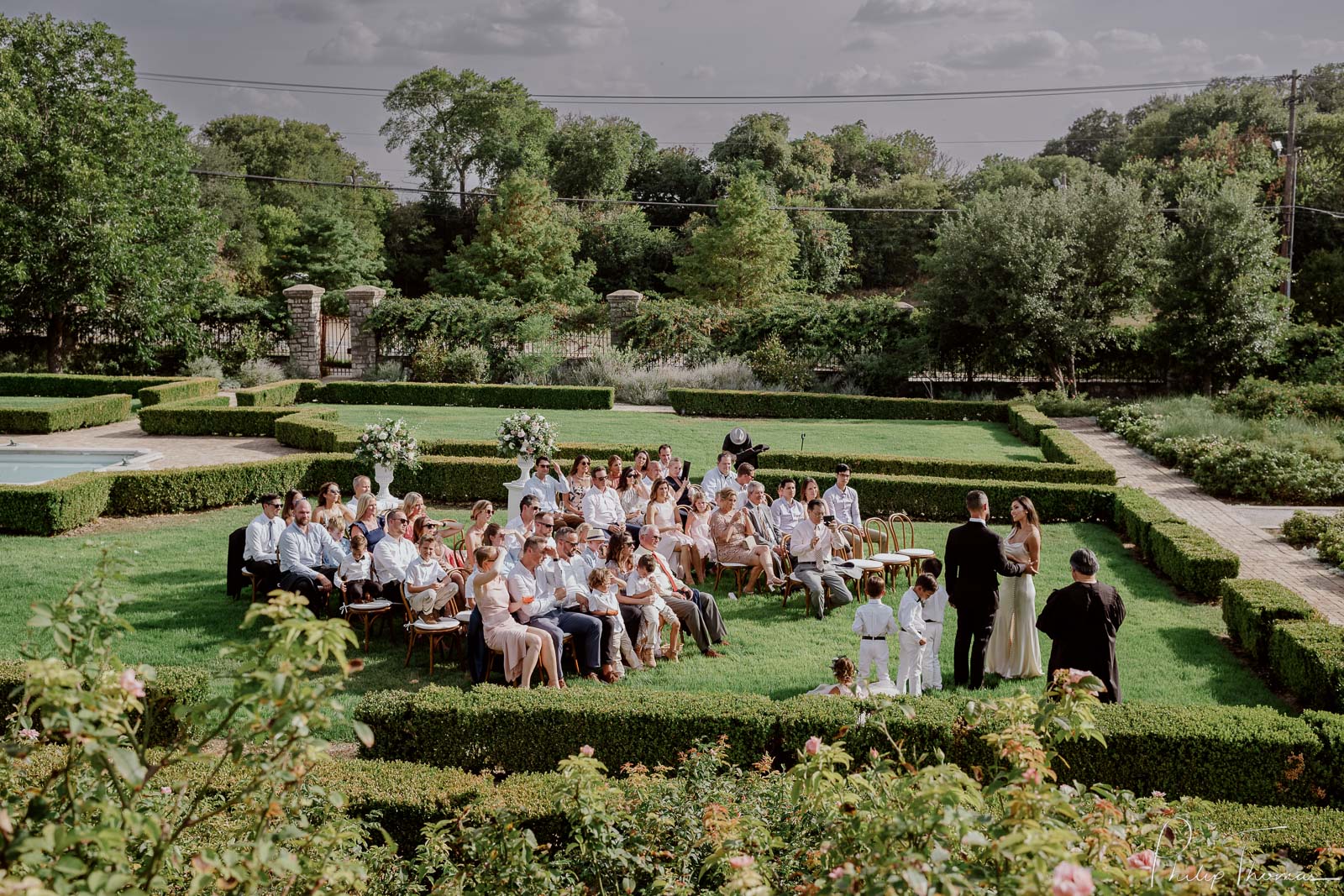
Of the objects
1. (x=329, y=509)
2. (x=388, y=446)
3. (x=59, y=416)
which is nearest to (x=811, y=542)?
(x=329, y=509)

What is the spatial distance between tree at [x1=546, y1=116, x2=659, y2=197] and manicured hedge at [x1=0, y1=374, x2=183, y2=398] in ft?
100

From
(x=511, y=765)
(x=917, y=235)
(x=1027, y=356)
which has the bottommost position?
(x=511, y=765)

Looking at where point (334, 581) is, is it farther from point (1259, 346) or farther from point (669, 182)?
point (669, 182)

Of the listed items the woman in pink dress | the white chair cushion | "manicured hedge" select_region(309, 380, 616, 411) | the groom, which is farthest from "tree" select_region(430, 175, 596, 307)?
the groom

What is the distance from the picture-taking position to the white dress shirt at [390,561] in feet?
31.0

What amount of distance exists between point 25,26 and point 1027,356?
86.6 feet

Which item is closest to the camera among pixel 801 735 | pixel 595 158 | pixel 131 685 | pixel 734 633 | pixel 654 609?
pixel 131 685

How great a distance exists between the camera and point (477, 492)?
15.5 metres

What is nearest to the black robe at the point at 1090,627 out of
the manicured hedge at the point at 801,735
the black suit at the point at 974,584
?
the manicured hedge at the point at 801,735

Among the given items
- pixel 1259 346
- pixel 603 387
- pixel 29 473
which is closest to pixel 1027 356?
pixel 1259 346

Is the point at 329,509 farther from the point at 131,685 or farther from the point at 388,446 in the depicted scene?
the point at 131,685

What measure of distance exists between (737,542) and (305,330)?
23.4 m

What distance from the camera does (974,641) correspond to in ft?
27.9

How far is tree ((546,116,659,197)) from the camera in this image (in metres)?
53.0
